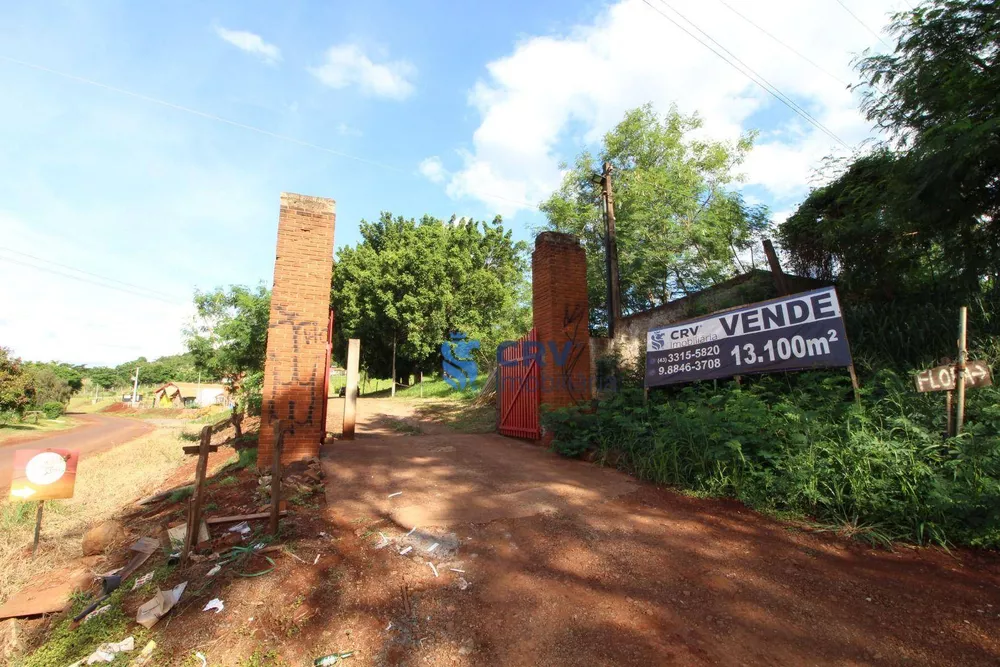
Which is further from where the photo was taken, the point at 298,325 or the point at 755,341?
the point at 755,341

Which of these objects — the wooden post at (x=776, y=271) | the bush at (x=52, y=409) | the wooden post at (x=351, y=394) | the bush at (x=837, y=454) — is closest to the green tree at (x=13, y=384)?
the bush at (x=52, y=409)

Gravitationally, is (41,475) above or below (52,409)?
above

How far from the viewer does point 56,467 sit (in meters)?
4.72

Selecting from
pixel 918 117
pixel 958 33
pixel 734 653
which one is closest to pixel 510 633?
pixel 734 653

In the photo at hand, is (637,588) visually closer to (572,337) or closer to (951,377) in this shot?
(951,377)

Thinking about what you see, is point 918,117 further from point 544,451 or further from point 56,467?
point 56,467

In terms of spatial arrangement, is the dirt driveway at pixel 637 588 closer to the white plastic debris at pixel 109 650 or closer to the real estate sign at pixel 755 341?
the white plastic debris at pixel 109 650

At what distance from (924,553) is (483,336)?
21.7 meters

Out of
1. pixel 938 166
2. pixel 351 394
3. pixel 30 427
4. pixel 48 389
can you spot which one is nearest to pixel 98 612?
pixel 351 394

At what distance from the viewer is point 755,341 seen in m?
6.52

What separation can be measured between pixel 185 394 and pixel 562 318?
197 feet

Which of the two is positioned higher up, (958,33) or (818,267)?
(958,33)

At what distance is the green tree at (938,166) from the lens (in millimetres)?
5523

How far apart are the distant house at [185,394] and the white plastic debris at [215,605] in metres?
56.6
